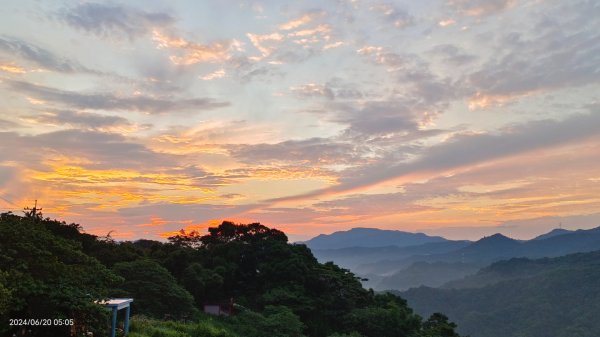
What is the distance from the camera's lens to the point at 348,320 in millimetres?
41375

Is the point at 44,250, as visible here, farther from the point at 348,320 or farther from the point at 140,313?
the point at 348,320

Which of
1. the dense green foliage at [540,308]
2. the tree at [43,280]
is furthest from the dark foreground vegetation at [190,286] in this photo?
the dense green foliage at [540,308]

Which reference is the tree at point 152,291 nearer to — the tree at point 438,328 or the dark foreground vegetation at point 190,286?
the dark foreground vegetation at point 190,286

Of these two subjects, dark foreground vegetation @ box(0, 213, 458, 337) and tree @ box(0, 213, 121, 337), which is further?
dark foreground vegetation @ box(0, 213, 458, 337)

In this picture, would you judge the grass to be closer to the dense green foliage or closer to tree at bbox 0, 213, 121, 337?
tree at bbox 0, 213, 121, 337

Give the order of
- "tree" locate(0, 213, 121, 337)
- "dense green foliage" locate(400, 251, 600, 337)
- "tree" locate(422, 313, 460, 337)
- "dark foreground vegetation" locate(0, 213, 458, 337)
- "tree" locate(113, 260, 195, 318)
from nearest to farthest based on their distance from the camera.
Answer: "tree" locate(0, 213, 121, 337)
"dark foreground vegetation" locate(0, 213, 458, 337)
"tree" locate(113, 260, 195, 318)
"tree" locate(422, 313, 460, 337)
"dense green foliage" locate(400, 251, 600, 337)

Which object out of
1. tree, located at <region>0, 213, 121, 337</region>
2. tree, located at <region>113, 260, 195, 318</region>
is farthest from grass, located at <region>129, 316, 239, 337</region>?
tree, located at <region>0, 213, 121, 337</region>

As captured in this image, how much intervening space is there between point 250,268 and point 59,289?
1353 inches

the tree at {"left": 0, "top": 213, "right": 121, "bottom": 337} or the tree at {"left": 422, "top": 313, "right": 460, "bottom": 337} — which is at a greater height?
the tree at {"left": 0, "top": 213, "right": 121, "bottom": 337}

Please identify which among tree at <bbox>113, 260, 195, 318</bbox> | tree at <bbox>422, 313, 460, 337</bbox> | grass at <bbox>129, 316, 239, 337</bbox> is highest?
tree at <bbox>113, 260, 195, 318</bbox>

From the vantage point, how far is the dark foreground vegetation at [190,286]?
14398 millimetres

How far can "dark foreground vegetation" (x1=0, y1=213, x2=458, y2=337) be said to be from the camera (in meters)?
14.4

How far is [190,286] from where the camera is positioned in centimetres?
3844

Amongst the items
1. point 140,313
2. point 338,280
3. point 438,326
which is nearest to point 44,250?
point 140,313
